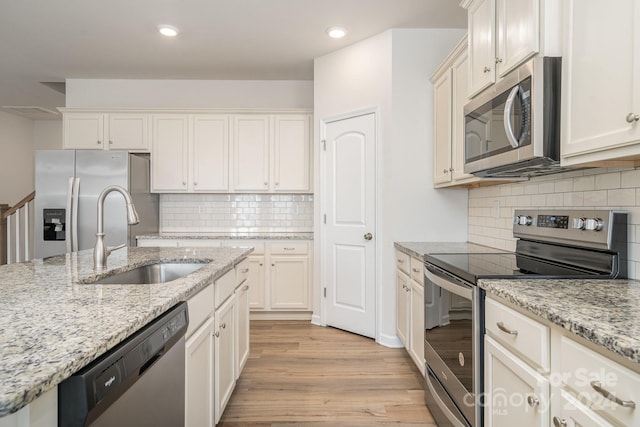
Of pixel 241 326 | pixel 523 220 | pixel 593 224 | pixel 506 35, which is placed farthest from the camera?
pixel 241 326

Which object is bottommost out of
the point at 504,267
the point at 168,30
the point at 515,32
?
the point at 504,267

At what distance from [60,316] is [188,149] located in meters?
3.51

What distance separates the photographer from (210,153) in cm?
423

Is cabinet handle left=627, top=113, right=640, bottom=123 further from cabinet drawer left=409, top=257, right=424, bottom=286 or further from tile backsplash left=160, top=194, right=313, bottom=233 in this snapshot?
tile backsplash left=160, top=194, right=313, bottom=233

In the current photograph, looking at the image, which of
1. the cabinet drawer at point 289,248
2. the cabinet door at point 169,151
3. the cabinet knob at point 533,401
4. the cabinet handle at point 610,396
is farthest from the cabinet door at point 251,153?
the cabinet handle at point 610,396

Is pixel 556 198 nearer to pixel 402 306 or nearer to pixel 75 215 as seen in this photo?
pixel 402 306

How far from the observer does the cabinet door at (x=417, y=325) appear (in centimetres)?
237

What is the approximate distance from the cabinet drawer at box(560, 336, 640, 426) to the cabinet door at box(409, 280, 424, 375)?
54.3 inches

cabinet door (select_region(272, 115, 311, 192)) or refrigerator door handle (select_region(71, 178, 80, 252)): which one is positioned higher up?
cabinet door (select_region(272, 115, 311, 192))

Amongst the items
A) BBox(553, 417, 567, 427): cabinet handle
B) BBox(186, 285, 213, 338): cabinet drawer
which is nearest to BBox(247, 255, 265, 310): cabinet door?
BBox(186, 285, 213, 338): cabinet drawer

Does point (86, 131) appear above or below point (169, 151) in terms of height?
above

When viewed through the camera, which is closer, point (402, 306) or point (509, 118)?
point (509, 118)

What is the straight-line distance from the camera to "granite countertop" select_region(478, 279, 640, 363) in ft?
2.69

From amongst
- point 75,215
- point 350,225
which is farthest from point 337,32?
point 75,215
